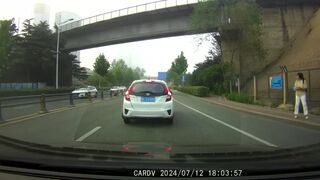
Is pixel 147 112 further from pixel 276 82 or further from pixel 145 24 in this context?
pixel 145 24

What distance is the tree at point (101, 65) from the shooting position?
322ft

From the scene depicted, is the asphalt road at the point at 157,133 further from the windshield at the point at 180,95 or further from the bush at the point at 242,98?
the bush at the point at 242,98

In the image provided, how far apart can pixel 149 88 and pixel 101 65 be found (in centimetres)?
8417

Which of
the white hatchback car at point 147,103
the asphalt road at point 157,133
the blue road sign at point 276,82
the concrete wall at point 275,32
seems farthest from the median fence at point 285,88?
the white hatchback car at point 147,103

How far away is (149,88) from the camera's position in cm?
1504

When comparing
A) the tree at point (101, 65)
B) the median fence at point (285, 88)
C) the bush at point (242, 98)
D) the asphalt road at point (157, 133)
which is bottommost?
the asphalt road at point (157, 133)

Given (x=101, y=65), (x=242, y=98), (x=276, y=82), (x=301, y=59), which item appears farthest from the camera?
(x=101, y=65)

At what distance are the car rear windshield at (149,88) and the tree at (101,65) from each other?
274 feet

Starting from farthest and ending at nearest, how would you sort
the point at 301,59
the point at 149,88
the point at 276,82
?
the point at 301,59 < the point at 276,82 < the point at 149,88

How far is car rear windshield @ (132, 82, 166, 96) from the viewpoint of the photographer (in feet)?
48.8

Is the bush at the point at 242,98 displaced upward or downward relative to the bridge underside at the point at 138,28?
downward

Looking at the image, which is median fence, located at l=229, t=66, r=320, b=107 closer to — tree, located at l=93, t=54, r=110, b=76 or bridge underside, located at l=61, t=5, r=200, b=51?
bridge underside, located at l=61, t=5, r=200, b=51

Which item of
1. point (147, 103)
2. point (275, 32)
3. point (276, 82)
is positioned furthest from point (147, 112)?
point (275, 32)

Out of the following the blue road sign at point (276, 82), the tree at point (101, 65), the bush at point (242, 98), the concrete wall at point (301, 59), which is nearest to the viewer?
the blue road sign at point (276, 82)
